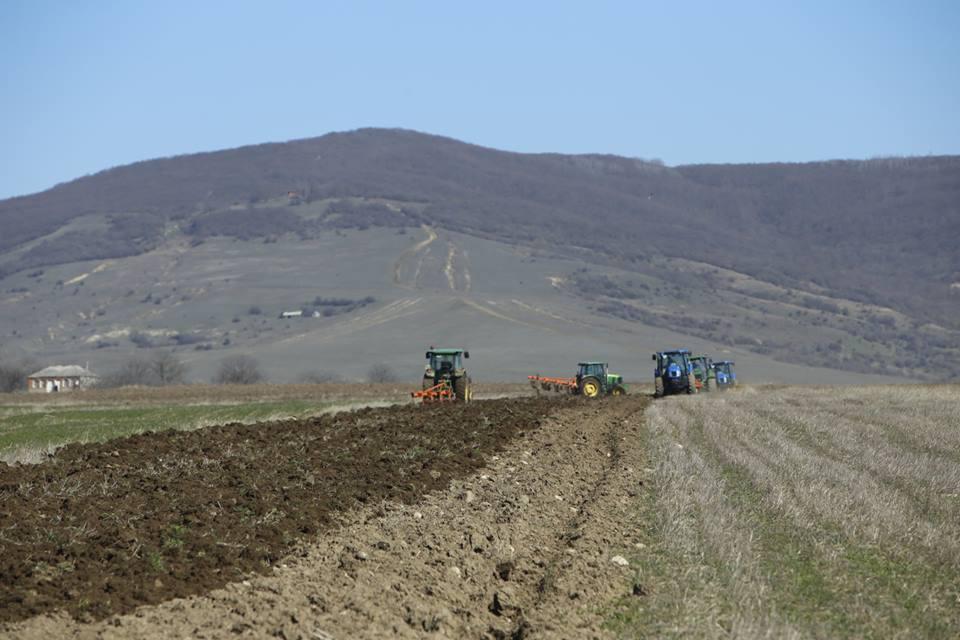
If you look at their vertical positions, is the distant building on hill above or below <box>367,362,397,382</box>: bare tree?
above

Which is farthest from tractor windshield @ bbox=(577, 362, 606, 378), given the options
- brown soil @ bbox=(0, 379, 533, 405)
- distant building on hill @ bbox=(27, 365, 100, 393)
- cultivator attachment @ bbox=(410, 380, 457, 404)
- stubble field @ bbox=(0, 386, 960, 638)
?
distant building on hill @ bbox=(27, 365, 100, 393)

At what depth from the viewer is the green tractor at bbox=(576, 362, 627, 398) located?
155ft

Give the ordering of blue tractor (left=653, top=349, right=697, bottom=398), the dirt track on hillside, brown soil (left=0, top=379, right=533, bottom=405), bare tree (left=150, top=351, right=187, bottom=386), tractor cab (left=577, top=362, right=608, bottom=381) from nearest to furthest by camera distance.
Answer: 1. the dirt track on hillside
2. blue tractor (left=653, top=349, right=697, bottom=398)
3. tractor cab (left=577, top=362, right=608, bottom=381)
4. brown soil (left=0, top=379, right=533, bottom=405)
5. bare tree (left=150, top=351, right=187, bottom=386)

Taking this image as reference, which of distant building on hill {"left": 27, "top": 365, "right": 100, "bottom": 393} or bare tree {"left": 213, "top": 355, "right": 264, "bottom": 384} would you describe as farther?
distant building on hill {"left": 27, "top": 365, "right": 100, "bottom": 393}

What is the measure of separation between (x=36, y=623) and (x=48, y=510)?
4.17 metres

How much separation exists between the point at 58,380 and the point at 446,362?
58.6m

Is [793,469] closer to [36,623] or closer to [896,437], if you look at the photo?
[896,437]

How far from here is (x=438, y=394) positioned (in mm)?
41594

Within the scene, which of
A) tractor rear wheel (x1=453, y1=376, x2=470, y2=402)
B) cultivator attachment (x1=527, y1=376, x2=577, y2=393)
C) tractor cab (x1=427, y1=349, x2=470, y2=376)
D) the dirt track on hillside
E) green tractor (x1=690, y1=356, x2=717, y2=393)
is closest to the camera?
the dirt track on hillside

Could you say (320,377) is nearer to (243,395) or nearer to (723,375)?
(243,395)

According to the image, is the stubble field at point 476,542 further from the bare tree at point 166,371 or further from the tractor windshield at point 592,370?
the bare tree at point 166,371

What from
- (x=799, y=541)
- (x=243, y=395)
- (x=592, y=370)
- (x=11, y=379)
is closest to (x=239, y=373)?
(x=11, y=379)

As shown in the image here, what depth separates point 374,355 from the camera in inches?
4003

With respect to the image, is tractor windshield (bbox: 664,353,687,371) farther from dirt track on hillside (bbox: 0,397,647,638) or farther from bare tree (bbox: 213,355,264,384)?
bare tree (bbox: 213,355,264,384)
